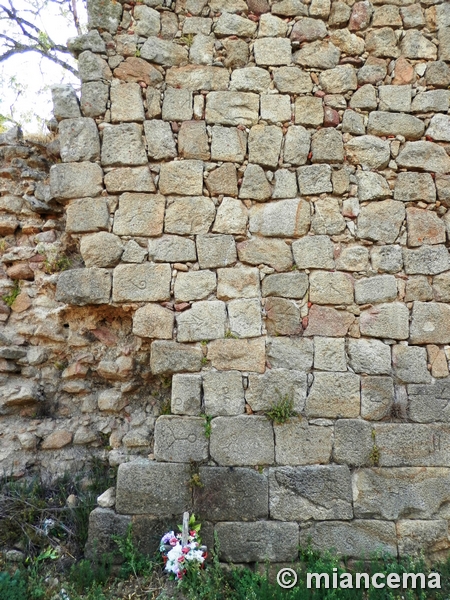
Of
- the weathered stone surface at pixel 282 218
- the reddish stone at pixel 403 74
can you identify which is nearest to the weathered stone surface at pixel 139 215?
the weathered stone surface at pixel 282 218

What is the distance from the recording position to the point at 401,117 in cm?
364

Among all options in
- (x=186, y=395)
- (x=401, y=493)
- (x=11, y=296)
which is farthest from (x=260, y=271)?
(x=11, y=296)

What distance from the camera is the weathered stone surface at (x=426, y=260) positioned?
347 cm

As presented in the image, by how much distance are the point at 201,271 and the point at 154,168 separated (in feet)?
2.89

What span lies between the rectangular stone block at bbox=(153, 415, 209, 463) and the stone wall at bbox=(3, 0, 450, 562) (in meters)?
0.01

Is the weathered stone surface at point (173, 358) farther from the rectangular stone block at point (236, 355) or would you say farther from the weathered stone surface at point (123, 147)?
the weathered stone surface at point (123, 147)

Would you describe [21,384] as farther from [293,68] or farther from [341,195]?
[293,68]

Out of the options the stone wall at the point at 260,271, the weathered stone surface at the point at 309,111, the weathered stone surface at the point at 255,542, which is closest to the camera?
the weathered stone surface at the point at 255,542

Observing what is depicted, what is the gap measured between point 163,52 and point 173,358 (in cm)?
239

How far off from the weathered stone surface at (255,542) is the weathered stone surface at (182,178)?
2.38m

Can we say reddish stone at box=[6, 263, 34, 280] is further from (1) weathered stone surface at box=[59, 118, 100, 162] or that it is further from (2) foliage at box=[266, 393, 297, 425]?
(2) foliage at box=[266, 393, 297, 425]

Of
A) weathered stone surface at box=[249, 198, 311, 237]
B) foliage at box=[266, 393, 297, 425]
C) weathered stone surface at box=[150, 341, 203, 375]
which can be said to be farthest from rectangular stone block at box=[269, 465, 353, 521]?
weathered stone surface at box=[249, 198, 311, 237]

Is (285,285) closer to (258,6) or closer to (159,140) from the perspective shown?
(159,140)

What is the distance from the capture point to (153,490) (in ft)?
10.2
